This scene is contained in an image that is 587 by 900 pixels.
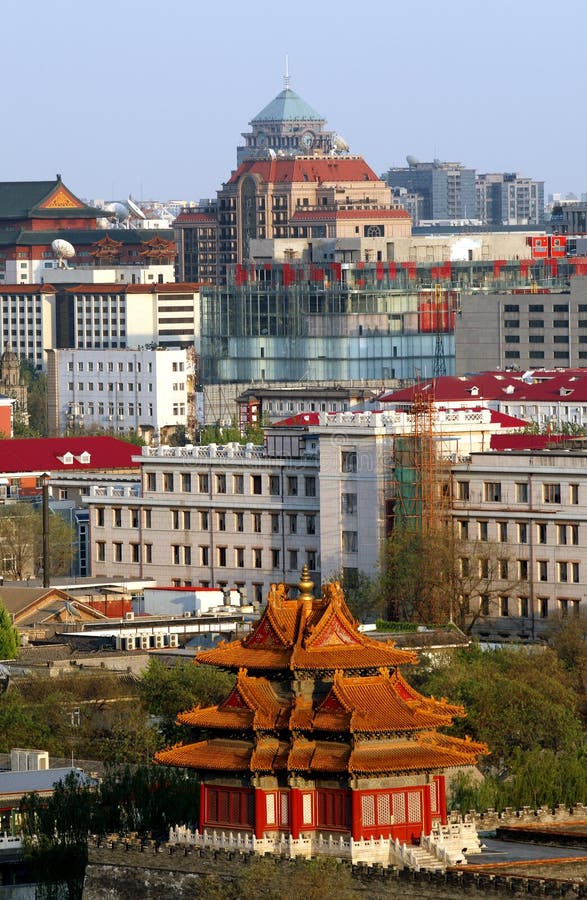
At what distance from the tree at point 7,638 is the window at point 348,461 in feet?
74.2

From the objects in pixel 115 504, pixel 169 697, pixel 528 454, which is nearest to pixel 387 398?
pixel 115 504

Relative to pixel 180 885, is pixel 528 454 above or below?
above

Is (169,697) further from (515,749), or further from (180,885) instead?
(180,885)

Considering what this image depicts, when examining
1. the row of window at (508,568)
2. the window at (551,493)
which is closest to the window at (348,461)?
the row of window at (508,568)

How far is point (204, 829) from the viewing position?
61438mm

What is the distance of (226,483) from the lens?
129 meters

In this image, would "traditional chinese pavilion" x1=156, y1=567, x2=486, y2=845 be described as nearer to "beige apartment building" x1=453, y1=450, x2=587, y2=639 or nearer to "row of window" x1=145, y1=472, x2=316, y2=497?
"beige apartment building" x1=453, y1=450, x2=587, y2=639

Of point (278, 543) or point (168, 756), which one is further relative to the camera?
point (278, 543)

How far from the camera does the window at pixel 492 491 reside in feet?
389

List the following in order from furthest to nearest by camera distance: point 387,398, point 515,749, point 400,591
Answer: point 387,398 < point 400,591 < point 515,749

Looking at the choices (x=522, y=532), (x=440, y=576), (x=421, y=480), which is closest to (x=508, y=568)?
(x=522, y=532)

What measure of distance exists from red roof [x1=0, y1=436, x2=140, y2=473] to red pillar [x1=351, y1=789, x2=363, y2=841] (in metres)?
96.2

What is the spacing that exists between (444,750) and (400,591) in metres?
53.4

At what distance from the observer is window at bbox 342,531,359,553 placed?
4786 inches
